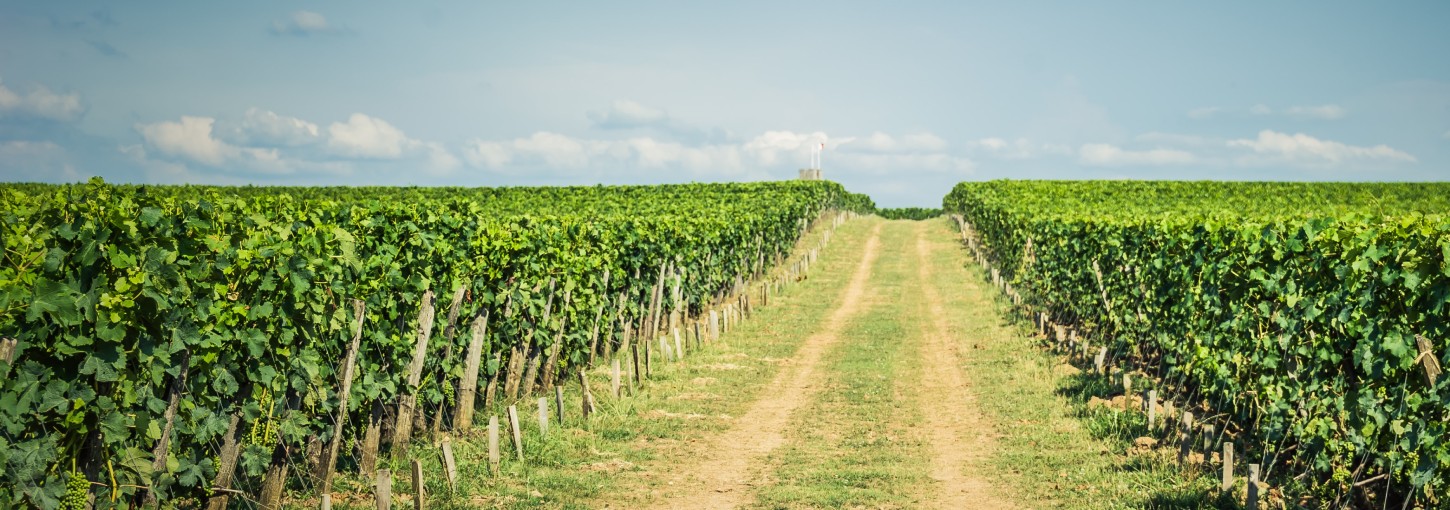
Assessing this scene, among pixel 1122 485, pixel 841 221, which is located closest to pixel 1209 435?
pixel 1122 485

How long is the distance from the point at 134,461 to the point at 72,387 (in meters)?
0.88

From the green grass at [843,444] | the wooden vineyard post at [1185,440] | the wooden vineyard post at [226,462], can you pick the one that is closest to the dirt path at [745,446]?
the green grass at [843,444]

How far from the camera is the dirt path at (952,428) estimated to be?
10789 mm

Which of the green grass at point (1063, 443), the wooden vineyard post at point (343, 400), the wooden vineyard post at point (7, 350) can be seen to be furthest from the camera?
the green grass at point (1063, 443)

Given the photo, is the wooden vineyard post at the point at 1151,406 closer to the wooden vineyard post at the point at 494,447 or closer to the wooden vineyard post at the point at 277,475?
the wooden vineyard post at the point at 494,447

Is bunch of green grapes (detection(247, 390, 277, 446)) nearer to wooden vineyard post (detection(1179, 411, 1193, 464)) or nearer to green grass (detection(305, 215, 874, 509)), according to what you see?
green grass (detection(305, 215, 874, 509))

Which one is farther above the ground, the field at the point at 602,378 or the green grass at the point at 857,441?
the field at the point at 602,378

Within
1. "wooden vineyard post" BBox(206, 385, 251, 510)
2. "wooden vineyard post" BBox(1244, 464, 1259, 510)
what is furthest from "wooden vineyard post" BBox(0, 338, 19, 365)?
"wooden vineyard post" BBox(1244, 464, 1259, 510)

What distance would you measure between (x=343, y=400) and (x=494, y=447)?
5.89ft

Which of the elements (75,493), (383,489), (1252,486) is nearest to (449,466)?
A: (383,489)

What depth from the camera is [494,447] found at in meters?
11.0

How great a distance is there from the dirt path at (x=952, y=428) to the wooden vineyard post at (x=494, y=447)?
4.72 meters

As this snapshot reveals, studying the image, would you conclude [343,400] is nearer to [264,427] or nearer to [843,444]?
[264,427]

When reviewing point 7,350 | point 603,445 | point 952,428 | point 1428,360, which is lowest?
point 952,428
